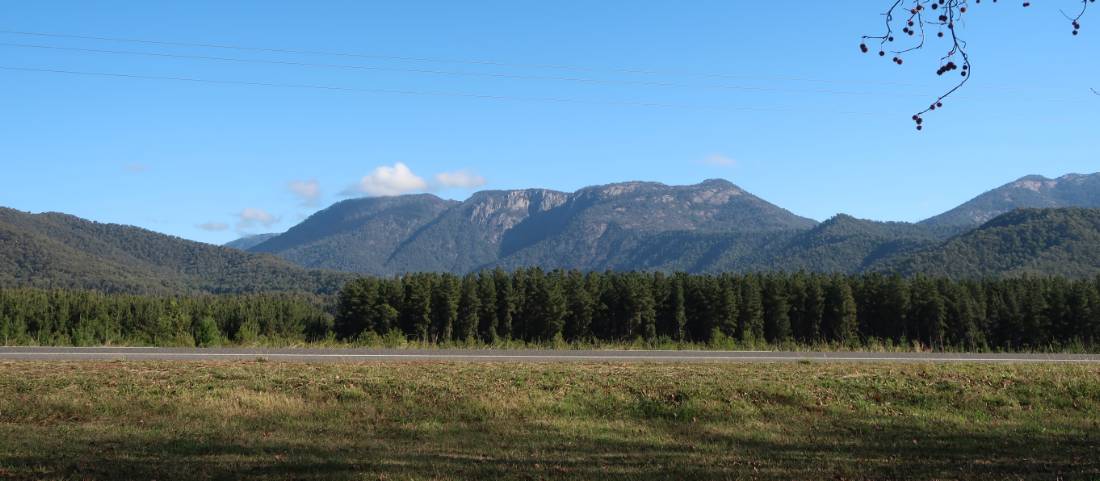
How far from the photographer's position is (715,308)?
55812 mm

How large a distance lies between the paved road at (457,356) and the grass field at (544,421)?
3.41 metres

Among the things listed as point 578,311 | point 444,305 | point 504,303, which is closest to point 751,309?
point 578,311

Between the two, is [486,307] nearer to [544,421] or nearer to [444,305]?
[444,305]

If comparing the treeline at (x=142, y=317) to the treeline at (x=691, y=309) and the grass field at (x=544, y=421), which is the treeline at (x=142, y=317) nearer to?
the treeline at (x=691, y=309)

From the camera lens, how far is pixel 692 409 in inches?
650

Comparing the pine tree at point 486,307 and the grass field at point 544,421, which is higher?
the pine tree at point 486,307

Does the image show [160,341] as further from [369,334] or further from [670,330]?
[670,330]

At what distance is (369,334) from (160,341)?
8.43 meters

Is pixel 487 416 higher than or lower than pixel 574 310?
lower

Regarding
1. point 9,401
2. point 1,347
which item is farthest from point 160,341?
point 9,401

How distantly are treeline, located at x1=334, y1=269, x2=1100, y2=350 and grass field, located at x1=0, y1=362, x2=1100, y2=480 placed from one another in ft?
105

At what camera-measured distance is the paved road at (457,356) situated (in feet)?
82.1

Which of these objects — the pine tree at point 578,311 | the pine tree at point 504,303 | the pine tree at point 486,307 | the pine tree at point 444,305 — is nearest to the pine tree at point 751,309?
the pine tree at point 578,311

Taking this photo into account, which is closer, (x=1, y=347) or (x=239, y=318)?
(x=1, y=347)
